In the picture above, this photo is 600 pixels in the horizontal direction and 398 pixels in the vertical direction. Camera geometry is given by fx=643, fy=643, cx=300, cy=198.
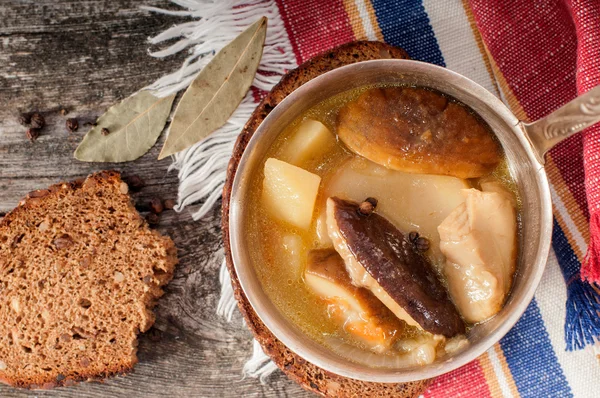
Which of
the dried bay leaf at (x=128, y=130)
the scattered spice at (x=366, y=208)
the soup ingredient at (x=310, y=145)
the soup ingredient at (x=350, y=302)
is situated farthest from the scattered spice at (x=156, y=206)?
the scattered spice at (x=366, y=208)

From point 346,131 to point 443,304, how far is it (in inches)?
23.8

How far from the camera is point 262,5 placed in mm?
2420

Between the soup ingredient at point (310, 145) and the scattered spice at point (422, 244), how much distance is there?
402mm

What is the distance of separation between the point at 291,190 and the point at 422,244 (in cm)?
43

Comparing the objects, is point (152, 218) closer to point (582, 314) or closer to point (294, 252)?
point (294, 252)

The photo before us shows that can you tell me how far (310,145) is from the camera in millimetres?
2033

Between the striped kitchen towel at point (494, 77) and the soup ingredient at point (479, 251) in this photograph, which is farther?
the striped kitchen towel at point (494, 77)

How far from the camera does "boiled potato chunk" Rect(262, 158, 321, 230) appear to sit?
6.47 feet

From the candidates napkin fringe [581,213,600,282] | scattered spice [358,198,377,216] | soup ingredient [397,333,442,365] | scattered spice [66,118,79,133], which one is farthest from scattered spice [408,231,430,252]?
scattered spice [66,118,79,133]

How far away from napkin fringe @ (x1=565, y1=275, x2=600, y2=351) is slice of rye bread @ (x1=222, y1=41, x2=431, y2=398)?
543mm

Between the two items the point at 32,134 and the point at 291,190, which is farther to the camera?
the point at 32,134

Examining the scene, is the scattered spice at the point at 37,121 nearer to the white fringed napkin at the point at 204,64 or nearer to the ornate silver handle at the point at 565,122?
the white fringed napkin at the point at 204,64

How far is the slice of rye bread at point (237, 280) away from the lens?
218 cm

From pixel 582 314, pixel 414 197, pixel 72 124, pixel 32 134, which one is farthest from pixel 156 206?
pixel 582 314
